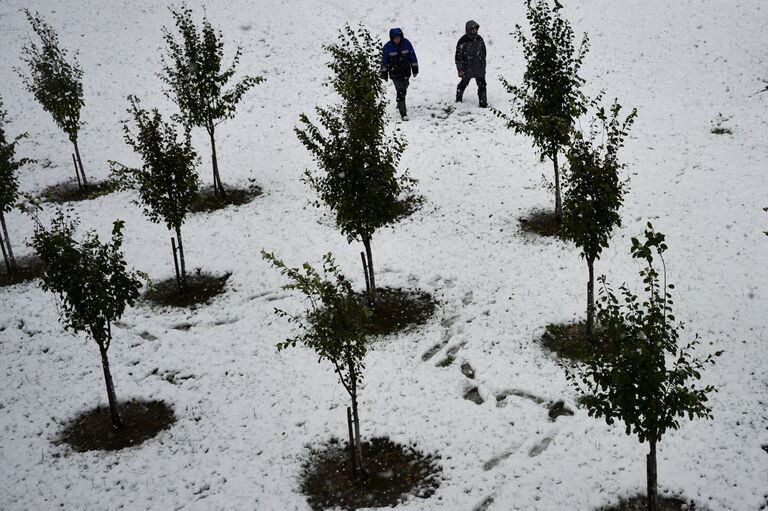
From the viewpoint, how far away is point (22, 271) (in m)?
17.2

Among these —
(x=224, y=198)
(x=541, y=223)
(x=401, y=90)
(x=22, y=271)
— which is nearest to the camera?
(x=541, y=223)

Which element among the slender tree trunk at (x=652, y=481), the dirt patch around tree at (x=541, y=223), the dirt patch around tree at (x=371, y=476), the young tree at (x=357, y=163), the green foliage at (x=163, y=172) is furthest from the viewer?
the dirt patch around tree at (x=541, y=223)

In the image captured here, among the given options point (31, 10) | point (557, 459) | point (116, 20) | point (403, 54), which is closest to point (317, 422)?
point (557, 459)

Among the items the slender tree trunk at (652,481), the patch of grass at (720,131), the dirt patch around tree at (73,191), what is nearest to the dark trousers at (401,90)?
the patch of grass at (720,131)

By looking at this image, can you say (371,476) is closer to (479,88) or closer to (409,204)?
(409,204)

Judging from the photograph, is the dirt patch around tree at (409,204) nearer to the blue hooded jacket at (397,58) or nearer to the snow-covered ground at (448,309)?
the snow-covered ground at (448,309)

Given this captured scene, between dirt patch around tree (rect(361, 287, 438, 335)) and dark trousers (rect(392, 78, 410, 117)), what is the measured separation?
1017 cm

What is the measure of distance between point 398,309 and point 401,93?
36.8ft

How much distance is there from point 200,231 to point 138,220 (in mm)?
2665

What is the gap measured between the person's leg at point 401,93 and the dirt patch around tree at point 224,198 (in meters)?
6.37

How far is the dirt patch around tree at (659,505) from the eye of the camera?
845cm

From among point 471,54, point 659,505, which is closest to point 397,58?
point 471,54

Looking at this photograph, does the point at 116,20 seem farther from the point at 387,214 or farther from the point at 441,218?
the point at 387,214

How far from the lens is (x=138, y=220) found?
19312 mm
